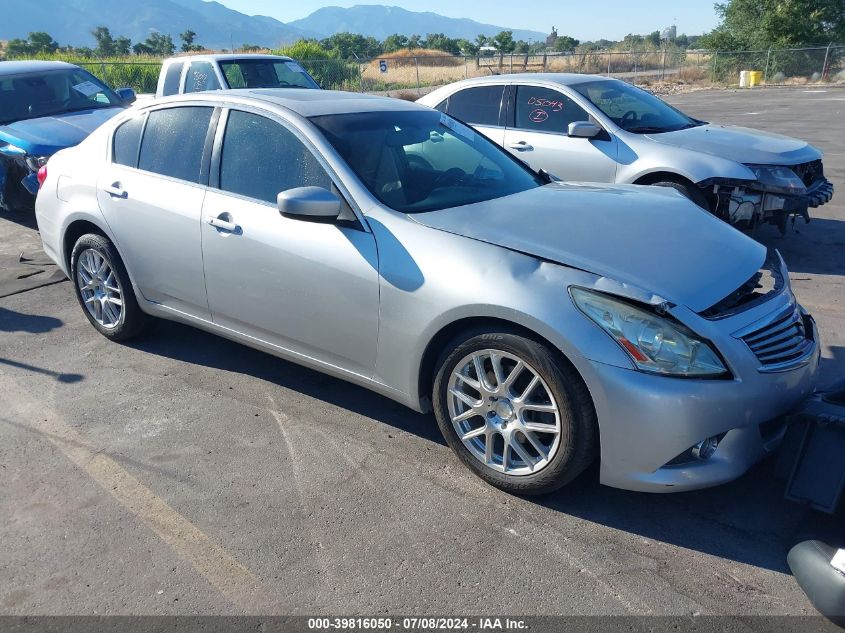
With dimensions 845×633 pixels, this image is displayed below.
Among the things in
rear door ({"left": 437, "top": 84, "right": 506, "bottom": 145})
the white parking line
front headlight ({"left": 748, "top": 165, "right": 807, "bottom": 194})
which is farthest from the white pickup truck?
the white parking line

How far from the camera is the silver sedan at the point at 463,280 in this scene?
9.74ft

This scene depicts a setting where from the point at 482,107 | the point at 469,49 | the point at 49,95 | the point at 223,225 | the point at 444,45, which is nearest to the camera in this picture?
the point at 223,225

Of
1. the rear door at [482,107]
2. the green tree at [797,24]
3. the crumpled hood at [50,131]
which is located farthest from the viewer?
the green tree at [797,24]

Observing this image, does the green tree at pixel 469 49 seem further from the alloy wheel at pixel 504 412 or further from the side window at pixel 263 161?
the alloy wheel at pixel 504 412

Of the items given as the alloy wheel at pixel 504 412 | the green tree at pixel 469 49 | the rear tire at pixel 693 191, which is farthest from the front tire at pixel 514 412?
the green tree at pixel 469 49

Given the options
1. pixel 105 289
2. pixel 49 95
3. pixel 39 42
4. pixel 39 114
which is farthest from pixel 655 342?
pixel 39 42

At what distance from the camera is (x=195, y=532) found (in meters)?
3.17

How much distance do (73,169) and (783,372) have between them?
15.0 ft

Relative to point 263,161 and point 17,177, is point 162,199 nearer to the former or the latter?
point 263,161

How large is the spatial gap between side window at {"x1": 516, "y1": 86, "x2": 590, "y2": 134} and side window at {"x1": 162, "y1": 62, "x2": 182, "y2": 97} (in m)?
6.23

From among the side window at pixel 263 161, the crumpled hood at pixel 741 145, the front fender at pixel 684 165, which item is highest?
the side window at pixel 263 161

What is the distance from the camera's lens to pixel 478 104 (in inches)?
309

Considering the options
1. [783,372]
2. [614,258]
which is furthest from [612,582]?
[614,258]

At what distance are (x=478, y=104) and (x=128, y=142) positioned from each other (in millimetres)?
4070
